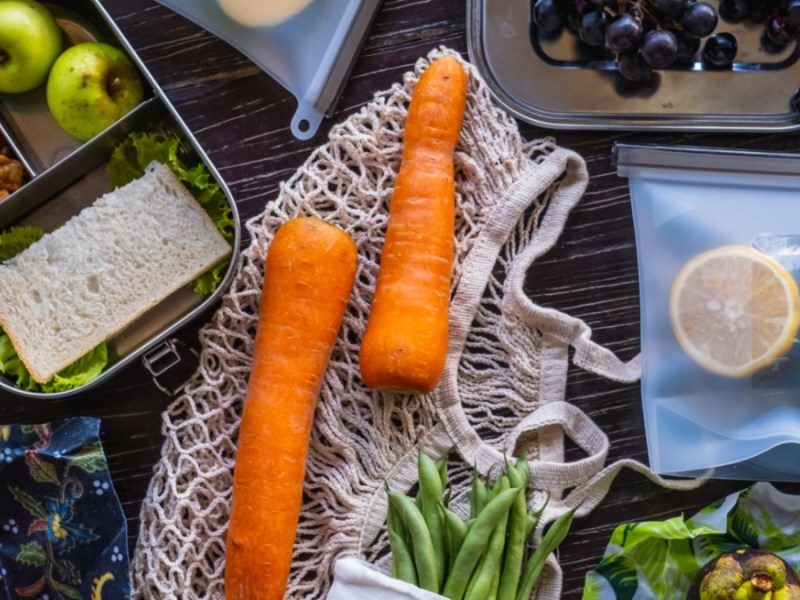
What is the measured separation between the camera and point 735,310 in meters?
1.16

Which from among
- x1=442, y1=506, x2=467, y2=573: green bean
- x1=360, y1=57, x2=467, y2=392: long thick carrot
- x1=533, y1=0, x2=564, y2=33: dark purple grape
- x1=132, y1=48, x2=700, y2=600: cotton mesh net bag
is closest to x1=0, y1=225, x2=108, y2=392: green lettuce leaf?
x1=132, y1=48, x2=700, y2=600: cotton mesh net bag

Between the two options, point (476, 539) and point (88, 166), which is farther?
point (88, 166)

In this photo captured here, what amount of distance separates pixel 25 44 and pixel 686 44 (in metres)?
0.85

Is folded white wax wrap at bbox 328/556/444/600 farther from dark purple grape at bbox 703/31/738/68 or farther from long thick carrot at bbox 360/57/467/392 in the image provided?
dark purple grape at bbox 703/31/738/68

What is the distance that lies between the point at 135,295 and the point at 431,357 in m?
0.39

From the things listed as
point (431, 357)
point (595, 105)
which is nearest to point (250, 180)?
point (431, 357)

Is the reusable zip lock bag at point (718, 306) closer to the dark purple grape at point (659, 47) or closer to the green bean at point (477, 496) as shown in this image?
the dark purple grape at point (659, 47)

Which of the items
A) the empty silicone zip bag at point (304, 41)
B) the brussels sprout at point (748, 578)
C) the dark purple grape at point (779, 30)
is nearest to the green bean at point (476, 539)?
the brussels sprout at point (748, 578)

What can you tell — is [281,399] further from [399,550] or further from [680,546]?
[680,546]

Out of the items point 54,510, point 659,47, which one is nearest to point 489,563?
point 54,510

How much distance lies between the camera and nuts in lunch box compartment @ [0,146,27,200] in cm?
122

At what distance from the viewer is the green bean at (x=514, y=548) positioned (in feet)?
3.84

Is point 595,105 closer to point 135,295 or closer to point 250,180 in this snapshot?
point 250,180

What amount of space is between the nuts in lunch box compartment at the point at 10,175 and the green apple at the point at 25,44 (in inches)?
4.0
